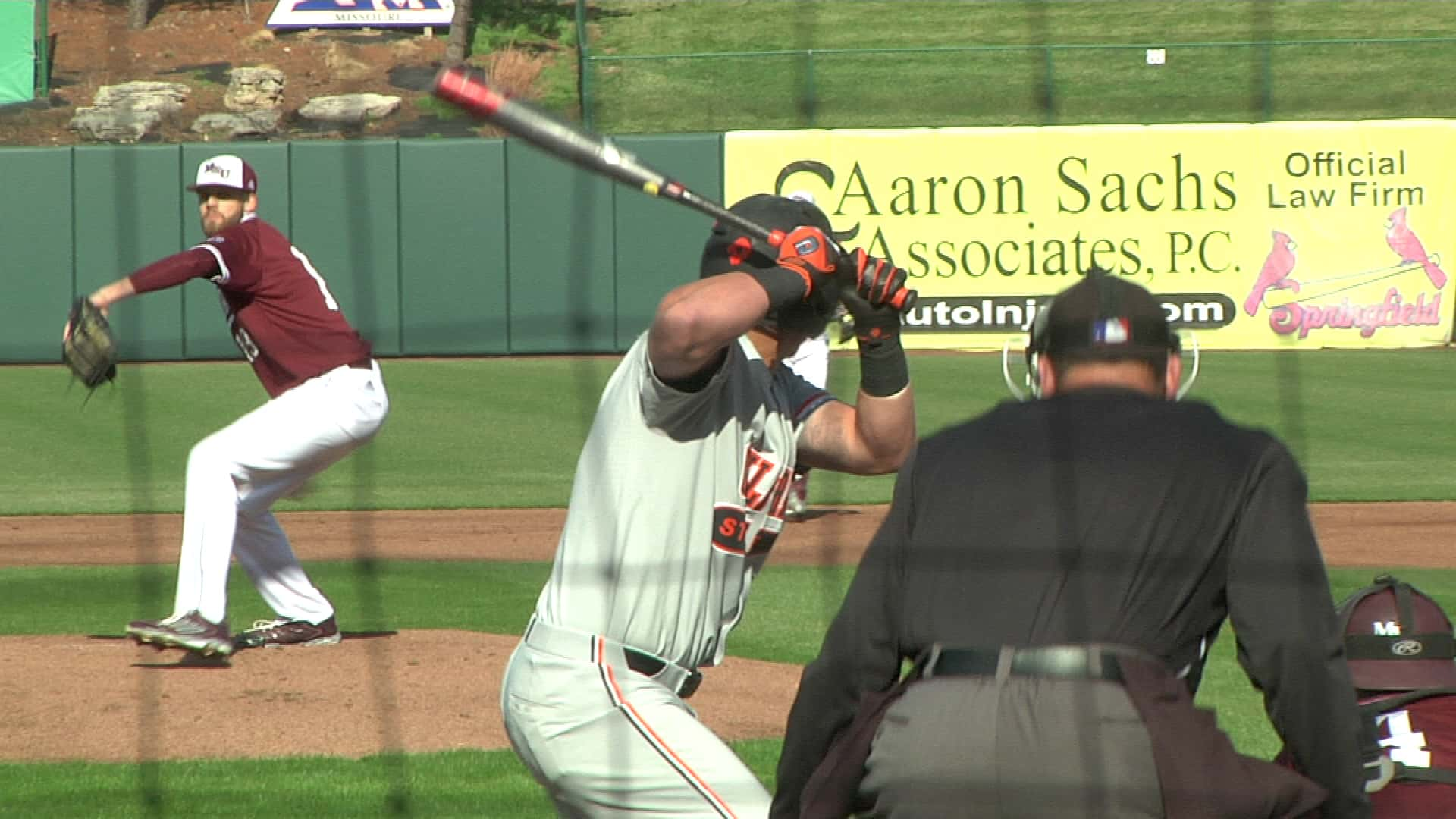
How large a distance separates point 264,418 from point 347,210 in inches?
503

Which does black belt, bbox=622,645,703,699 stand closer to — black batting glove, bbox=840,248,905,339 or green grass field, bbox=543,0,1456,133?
black batting glove, bbox=840,248,905,339

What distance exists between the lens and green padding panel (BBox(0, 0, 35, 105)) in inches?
1025

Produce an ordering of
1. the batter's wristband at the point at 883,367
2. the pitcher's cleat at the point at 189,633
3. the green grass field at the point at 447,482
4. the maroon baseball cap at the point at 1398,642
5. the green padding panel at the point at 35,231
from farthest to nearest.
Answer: the green padding panel at the point at 35,231 < the pitcher's cleat at the point at 189,633 < the green grass field at the point at 447,482 < the batter's wristband at the point at 883,367 < the maroon baseball cap at the point at 1398,642

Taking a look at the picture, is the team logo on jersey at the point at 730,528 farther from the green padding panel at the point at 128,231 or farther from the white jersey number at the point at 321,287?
the green padding panel at the point at 128,231

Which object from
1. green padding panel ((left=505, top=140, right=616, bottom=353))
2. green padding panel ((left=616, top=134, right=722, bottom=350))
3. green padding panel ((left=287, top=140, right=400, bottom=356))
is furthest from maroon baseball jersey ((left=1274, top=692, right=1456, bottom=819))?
green padding panel ((left=287, top=140, right=400, bottom=356))

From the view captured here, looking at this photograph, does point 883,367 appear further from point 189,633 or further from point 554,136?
point 189,633

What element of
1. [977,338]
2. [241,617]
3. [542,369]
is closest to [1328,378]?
[977,338]

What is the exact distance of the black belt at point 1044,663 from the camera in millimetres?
2525

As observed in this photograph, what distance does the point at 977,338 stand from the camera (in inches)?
784

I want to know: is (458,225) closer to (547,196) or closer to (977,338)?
(547,196)

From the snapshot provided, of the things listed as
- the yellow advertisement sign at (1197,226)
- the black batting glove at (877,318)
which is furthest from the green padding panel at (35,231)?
the black batting glove at (877,318)

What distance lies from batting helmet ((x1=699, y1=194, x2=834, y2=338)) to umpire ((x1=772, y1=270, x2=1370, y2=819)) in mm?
717

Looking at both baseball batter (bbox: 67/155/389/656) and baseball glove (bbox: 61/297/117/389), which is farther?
baseball glove (bbox: 61/297/117/389)

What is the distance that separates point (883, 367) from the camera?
138 inches
